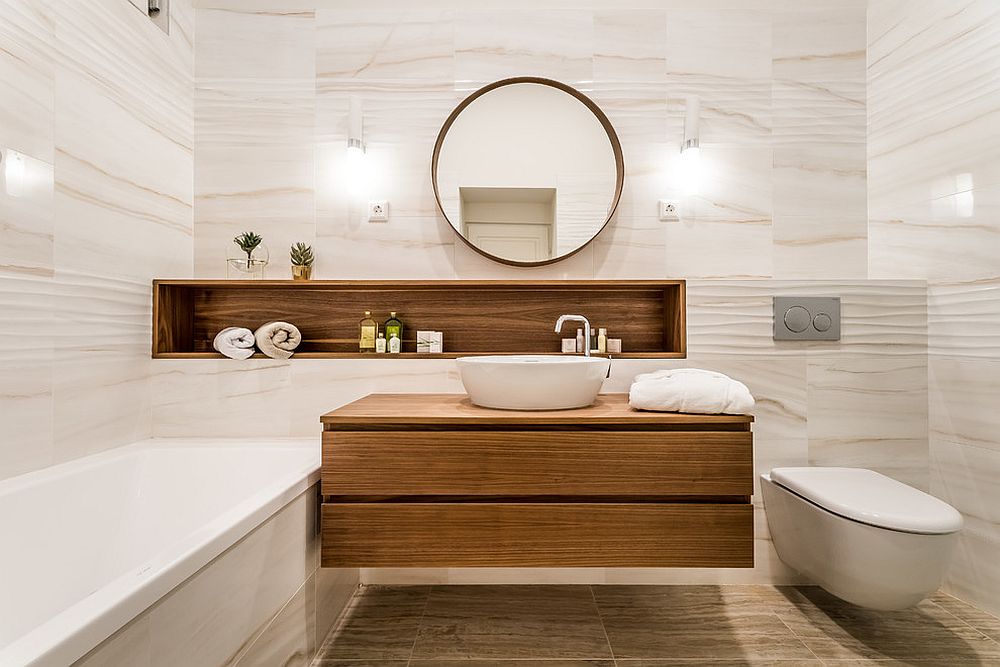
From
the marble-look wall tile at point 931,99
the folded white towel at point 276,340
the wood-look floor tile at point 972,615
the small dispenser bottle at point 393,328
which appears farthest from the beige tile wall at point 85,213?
the wood-look floor tile at point 972,615

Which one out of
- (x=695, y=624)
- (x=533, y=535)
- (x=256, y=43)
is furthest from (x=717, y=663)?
(x=256, y=43)

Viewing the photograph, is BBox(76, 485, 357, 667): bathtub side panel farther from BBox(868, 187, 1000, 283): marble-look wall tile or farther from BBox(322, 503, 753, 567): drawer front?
BBox(868, 187, 1000, 283): marble-look wall tile

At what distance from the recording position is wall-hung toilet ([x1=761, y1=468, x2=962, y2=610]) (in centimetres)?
146

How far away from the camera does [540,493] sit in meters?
1.50

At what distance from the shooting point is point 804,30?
2.22m

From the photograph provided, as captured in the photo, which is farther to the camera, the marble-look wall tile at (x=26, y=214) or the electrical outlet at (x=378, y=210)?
the electrical outlet at (x=378, y=210)

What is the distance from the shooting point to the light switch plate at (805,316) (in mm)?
1987

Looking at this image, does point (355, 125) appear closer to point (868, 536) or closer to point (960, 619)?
point (868, 536)

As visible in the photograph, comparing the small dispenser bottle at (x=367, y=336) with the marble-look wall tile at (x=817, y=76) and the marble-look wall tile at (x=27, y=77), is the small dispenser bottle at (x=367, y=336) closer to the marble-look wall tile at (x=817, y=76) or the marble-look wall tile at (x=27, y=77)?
the marble-look wall tile at (x=27, y=77)

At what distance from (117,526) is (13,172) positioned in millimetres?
905

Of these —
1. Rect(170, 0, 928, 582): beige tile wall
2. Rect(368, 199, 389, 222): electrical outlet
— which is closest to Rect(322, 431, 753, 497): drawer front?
Rect(170, 0, 928, 582): beige tile wall

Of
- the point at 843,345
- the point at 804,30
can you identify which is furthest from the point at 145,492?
the point at 804,30

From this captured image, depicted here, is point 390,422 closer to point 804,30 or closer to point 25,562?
point 25,562

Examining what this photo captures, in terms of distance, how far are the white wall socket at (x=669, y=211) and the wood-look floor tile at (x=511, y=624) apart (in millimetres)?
1352
